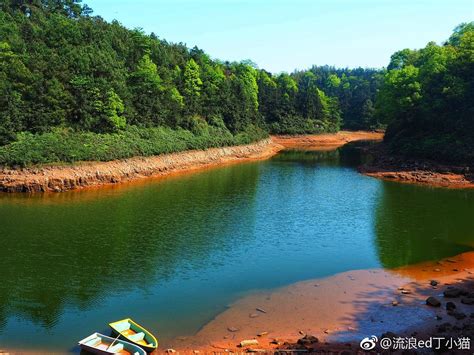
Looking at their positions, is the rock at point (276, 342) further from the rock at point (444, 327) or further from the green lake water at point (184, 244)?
the rock at point (444, 327)

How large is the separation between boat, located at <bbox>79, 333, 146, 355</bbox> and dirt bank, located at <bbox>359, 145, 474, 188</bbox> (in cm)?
4416

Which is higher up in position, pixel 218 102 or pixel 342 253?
pixel 218 102

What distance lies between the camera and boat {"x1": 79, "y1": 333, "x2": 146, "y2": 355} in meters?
15.4

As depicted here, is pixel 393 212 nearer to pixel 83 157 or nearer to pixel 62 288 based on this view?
pixel 62 288

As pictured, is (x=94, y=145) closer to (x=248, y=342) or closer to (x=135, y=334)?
(x=135, y=334)

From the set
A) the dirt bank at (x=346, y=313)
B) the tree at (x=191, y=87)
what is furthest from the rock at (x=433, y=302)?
the tree at (x=191, y=87)

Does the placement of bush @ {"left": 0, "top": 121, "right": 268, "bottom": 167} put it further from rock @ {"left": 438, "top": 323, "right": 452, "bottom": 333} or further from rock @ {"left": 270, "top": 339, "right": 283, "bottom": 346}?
rock @ {"left": 438, "top": 323, "right": 452, "bottom": 333}

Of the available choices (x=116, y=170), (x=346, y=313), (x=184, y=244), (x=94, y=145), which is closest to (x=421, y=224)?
(x=346, y=313)

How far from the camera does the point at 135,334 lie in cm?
1658

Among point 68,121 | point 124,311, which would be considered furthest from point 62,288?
point 68,121

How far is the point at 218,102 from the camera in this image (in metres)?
83.7

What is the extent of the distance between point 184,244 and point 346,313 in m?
12.6

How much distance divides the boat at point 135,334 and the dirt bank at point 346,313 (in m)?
0.91

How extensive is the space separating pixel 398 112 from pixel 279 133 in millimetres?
38426
